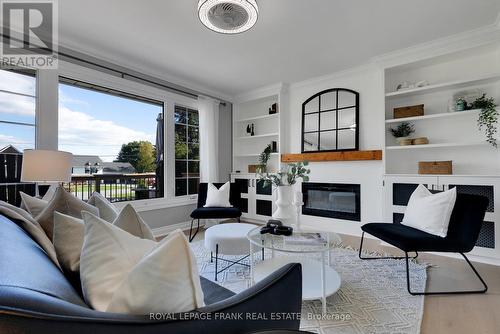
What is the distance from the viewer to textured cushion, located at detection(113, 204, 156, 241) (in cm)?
105

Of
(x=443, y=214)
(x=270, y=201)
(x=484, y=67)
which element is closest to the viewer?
(x=443, y=214)

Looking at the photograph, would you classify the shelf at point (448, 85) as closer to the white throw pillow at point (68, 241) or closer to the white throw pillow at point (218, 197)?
the white throw pillow at point (218, 197)

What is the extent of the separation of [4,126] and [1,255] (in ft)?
8.60

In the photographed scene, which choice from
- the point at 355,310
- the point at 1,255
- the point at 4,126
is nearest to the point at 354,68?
the point at 355,310

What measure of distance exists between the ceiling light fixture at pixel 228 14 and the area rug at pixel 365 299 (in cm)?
222

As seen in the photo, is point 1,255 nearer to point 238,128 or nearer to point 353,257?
point 353,257

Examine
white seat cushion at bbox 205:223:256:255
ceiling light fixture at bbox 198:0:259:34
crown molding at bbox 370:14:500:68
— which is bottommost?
white seat cushion at bbox 205:223:256:255

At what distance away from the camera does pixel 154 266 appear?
1.93 ft

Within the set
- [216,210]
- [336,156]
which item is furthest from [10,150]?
[336,156]

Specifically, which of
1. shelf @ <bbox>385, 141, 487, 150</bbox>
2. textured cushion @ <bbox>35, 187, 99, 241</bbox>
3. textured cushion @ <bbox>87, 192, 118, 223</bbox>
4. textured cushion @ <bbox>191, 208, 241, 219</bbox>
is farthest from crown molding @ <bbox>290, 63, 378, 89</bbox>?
textured cushion @ <bbox>35, 187, 99, 241</bbox>

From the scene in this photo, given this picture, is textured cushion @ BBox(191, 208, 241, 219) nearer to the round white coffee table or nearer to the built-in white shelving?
the round white coffee table

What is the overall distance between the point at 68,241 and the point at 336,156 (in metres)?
3.36

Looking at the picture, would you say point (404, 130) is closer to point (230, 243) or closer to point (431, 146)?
point (431, 146)

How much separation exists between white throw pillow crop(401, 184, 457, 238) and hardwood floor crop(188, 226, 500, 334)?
455 mm
